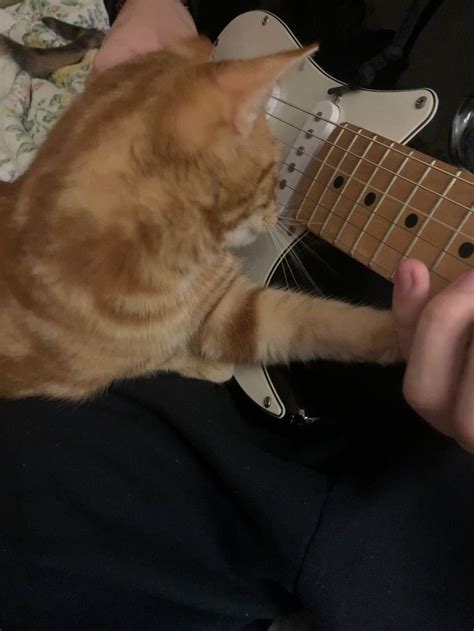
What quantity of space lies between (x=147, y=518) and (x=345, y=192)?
0.51 m

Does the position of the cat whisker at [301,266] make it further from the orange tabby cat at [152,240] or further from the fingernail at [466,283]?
the fingernail at [466,283]

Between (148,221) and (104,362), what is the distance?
237 mm

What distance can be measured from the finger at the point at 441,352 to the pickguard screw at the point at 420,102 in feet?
1.38

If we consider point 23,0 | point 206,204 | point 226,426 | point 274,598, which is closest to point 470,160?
point 206,204

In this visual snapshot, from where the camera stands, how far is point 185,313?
0.87m

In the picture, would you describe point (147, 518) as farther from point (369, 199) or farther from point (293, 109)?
point (293, 109)

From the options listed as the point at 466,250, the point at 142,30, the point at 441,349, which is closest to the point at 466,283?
the point at 441,349

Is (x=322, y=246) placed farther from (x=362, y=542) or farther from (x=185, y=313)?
(x=362, y=542)

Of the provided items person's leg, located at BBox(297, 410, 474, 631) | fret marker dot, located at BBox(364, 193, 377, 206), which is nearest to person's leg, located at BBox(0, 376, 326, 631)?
person's leg, located at BBox(297, 410, 474, 631)

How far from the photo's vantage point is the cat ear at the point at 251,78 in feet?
2.00

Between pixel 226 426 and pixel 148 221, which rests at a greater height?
pixel 148 221

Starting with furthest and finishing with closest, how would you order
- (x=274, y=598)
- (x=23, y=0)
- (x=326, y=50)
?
(x=23, y=0), (x=326, y=50), (x=274, y=598)

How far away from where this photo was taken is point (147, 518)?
0.73 m

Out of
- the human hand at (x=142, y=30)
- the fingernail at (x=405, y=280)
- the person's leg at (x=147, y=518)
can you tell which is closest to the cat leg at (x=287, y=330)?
the person's leg at (x=147, y=518)
